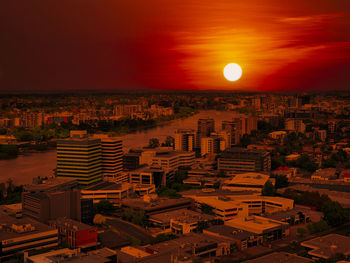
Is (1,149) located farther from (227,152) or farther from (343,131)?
(343,131)

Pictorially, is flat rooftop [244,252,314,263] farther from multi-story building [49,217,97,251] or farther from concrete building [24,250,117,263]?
multi-story building [49,217,97,251]

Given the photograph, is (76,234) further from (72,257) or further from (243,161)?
(243,161)

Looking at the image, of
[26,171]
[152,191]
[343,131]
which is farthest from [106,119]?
[152,191]

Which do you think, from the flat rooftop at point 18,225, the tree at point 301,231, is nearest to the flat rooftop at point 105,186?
the flat rooftop at point 18,225

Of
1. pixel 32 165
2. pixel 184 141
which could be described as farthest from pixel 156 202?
pixel 184 141

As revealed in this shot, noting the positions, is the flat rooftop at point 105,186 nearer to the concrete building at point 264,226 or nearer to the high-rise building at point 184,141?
the concrete building at point 264,226

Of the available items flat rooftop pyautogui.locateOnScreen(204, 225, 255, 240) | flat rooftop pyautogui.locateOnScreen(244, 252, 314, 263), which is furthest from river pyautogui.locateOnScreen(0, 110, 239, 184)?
flat rooftop pyautogui.locateOnScreen(244, 252, 314, 263)
